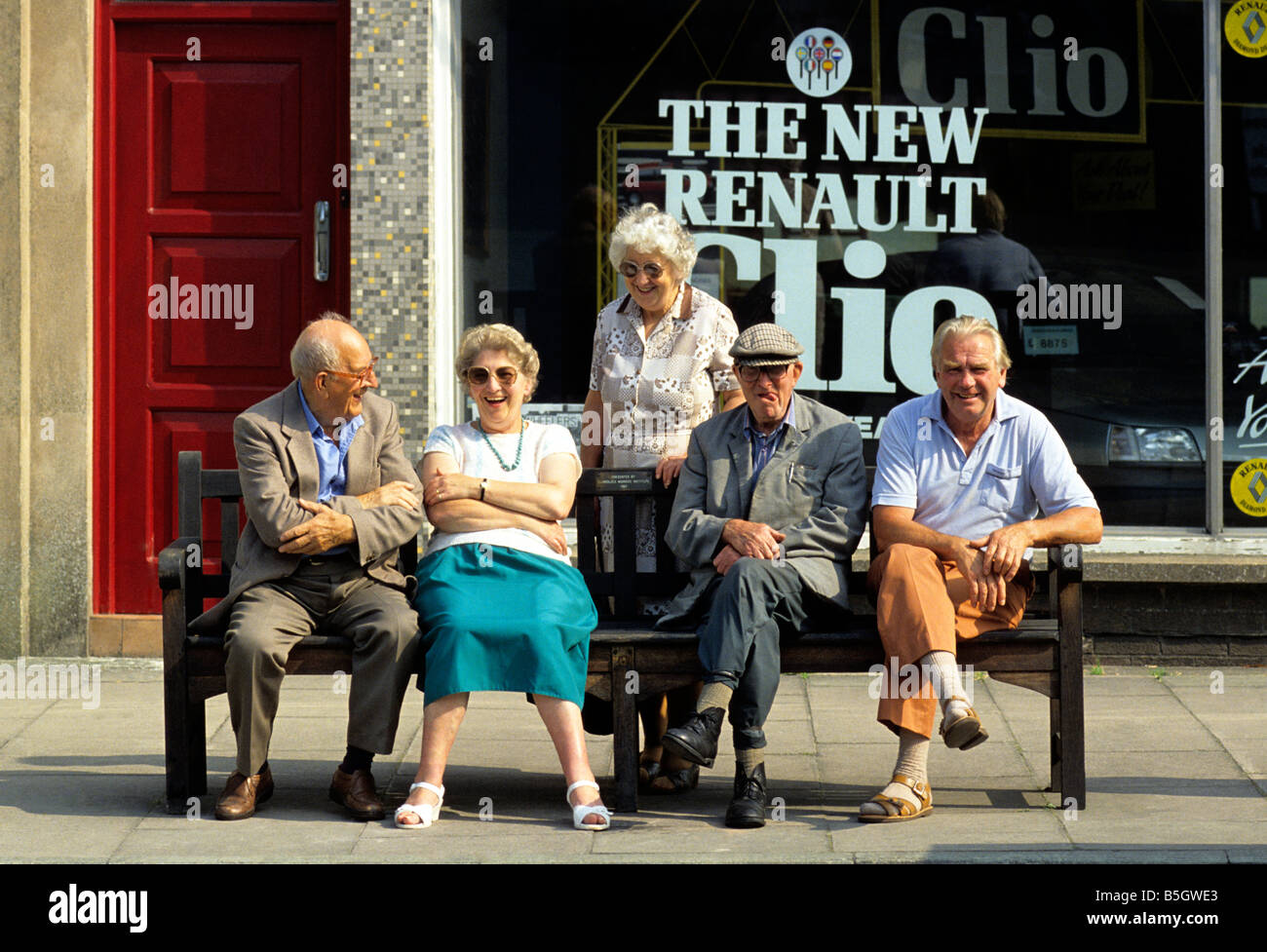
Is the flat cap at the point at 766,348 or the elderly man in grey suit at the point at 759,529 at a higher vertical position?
the flat cap at the point at 766,348

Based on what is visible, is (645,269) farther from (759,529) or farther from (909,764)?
(909,764)

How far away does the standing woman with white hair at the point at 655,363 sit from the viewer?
18.3 feet

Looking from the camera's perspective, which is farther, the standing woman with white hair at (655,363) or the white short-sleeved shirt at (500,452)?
the standing woman with white hair at (655,363)

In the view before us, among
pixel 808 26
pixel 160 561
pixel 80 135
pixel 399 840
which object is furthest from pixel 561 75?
pixel 399 840

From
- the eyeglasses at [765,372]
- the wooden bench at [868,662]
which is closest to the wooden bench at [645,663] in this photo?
the wooden bench at [868,662]

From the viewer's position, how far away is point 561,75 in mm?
7410

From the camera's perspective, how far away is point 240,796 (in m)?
5.07

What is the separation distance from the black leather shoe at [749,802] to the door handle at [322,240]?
3375mm

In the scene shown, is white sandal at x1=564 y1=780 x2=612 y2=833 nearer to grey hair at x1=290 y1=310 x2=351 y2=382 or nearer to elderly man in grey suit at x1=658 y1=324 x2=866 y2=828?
elderly man in grey suit at x1=658 y1=324 x2=866 y2=828

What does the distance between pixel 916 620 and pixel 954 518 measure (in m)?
0.47

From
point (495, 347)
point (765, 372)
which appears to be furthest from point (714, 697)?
point (495, 347)

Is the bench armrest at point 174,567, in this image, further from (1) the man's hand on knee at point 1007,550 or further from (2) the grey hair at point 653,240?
(1) the man's hand on knee at point 1007,550

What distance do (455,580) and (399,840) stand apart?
2.71ft

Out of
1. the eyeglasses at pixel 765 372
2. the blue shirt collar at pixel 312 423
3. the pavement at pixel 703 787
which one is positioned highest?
the eyeglasses at pixel 765 372
